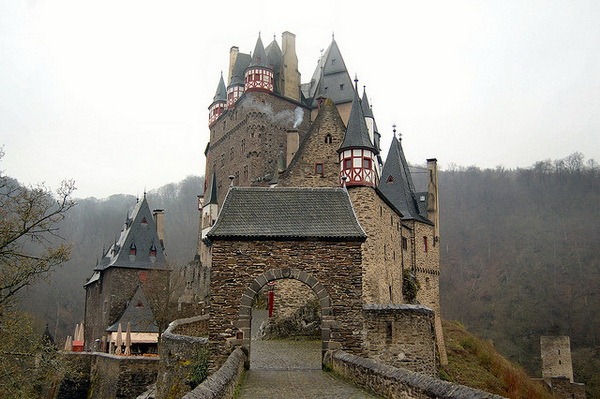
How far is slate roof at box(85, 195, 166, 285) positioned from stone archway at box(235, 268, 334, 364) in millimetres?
32019

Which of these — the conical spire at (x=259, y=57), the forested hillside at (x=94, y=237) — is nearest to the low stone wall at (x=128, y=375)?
the conical spire at (x=259, y=57)

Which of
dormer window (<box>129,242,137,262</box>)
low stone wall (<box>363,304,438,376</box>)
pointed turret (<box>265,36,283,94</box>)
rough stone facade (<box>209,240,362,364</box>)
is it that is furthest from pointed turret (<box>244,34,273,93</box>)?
low stone wall (<box>363,304,438,376</box>)

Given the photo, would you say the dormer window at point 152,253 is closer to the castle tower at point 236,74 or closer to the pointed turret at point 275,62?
the castle tower at point 236,74

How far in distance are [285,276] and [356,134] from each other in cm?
1713

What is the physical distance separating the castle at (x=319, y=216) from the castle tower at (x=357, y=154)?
2.4 inches

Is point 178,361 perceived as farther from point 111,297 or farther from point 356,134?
point 111,297

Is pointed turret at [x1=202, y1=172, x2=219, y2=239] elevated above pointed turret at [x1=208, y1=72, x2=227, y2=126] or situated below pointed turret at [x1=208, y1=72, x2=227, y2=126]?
below

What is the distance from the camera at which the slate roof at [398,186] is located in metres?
40.8

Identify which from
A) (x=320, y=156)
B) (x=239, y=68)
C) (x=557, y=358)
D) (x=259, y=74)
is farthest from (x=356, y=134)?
(x=557, y=358)

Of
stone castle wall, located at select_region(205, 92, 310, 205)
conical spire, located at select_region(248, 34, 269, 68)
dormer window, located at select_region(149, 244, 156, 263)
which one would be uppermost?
conical spire, located at select_region(248, 34, 269, 68)

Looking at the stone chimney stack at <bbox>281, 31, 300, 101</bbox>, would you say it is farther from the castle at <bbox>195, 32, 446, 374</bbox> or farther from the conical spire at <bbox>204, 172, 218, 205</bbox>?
the conical spire at <bbox>204, 172, 218, 205</bbox>

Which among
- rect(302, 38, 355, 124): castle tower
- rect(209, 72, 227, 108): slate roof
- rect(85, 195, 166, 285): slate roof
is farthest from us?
rect(209, 72, 227, 108): slate roof

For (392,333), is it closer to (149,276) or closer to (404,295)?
(404,295)

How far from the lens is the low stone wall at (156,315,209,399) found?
17.2 meters
